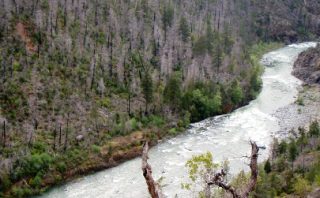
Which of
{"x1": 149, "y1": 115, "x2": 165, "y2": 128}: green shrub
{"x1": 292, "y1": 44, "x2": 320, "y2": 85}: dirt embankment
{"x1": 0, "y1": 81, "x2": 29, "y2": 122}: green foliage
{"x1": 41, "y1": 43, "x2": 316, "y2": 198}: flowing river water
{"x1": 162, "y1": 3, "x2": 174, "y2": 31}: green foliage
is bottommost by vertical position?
{"x1": 41, "y1": 43, "x2": 316, "y2": 198}: flowing river water

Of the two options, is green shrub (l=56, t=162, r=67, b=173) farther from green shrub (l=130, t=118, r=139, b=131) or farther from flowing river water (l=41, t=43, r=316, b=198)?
green shrub (l=130, t=118, r=139, b=131)

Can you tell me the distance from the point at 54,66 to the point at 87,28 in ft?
64.6

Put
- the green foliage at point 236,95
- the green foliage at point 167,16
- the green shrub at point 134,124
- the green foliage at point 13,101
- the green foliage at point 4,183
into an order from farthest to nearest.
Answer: the green foliage at point 167,16
the green foliage at point 236,95
the green shrub at point 134,124
the green foliage at point 13,101
the green foliage at point 4,183

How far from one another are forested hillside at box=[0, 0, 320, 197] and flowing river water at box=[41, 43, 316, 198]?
124 inches

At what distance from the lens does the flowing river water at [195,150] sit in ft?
223

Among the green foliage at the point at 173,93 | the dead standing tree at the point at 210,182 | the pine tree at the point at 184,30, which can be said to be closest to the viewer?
the dead standing tree at the point at 210,182

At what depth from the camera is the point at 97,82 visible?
319 ft

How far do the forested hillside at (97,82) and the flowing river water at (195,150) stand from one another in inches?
124

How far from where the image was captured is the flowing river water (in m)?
67.9

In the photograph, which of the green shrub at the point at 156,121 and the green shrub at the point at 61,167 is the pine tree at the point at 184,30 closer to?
the green shrub at the point at 156,121

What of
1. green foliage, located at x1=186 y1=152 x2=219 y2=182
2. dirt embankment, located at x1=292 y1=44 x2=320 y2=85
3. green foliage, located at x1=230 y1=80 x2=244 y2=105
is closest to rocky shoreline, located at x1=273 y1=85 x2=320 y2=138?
dirt embankment, located at x1=292 y1=44 x2=320 y2=85

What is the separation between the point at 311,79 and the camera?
430ft

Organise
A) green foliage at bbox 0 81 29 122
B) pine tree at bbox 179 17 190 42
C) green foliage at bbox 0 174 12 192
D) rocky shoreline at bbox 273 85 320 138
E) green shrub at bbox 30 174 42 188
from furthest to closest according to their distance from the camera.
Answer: pine tree at bbox 179 17 190 42
rocky shoreline at bbox 273 85 320 138
green foliage at bbox 0 81 29 122
green shrub at bbox 30 174 42 188
green foliage at bbox 0 174 12 192

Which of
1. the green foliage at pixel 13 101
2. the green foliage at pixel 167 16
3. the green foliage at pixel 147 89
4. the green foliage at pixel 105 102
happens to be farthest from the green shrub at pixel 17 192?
the green foliage at pixel 167 16
